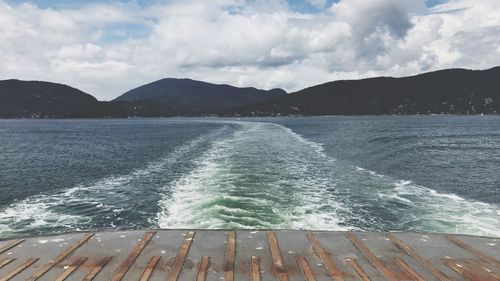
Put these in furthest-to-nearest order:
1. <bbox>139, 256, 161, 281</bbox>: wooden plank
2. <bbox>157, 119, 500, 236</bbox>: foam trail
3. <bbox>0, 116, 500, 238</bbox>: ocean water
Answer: <bbox>0, 116, 500, 238</bbox>: ocean water → <bbox>157, 119, 500, 236</bbox>: foam trail → <bbox>139, 256, 161, 281</bbox>: wooden plank

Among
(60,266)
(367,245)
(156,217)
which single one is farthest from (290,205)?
(60,266)

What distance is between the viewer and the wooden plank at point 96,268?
31.7 ft

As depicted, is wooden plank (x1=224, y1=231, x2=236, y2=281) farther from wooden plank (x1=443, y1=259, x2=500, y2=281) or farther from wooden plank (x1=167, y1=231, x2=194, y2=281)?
wooden plank (x1=443, y1=259, x2=500, y2=281)

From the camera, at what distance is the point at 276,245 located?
12.0 metres

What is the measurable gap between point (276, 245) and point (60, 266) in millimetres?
7020

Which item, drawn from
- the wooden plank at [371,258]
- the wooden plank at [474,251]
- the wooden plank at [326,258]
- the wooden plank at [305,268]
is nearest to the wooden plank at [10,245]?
the wooden plank at [305,268]

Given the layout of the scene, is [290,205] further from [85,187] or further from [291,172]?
[85,187]

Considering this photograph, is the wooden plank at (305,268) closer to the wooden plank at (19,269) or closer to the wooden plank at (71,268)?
the wooden plank at (71,268)

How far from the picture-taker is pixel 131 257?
11.0 meters

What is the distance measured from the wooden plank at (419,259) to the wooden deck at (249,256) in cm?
3

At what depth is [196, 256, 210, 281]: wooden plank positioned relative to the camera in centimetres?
969

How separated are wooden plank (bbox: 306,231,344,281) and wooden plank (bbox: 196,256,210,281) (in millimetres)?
3705

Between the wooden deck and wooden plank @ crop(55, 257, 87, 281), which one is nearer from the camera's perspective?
wooden plank @ crop(55, 257, 87, 281)

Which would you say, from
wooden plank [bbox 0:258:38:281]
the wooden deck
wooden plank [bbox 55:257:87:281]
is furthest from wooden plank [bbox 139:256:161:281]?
wooden plank [bbox 0:258:38:281]
